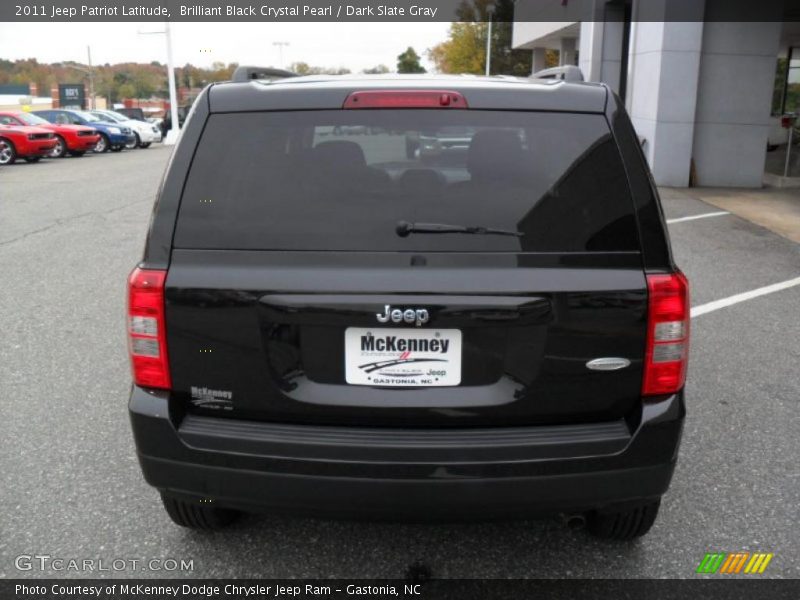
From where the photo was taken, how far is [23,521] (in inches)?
132

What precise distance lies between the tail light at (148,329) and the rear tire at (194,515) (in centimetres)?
62

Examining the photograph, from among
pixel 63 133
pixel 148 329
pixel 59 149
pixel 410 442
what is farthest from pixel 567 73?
pixel 59 149

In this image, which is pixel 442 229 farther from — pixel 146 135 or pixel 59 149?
pixel 146 135

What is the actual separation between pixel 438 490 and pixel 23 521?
6.39ft

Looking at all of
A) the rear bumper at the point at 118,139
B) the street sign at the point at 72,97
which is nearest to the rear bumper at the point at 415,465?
the rear bumper at the point at 118,139

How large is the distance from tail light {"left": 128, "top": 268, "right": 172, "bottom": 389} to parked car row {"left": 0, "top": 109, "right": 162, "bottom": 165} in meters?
23.4

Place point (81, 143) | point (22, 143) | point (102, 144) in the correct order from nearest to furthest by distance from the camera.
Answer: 1. point (22, 143)
2. point (81, 143)
3. point (102, 144)

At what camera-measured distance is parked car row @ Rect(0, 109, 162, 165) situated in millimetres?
23391

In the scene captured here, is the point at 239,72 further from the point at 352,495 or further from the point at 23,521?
the point at 23,521

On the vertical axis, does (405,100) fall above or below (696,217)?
above

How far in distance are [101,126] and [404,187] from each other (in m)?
29.8

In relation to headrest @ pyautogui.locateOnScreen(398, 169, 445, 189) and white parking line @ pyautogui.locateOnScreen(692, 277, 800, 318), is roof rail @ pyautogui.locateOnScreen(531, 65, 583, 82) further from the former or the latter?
white parking line @ pyautogui.locateOnScreen(692, 277, 800, 318)

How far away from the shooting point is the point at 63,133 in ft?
85.7

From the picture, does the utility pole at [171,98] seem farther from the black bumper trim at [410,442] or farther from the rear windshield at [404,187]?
the black bumper trim at [410,442]
